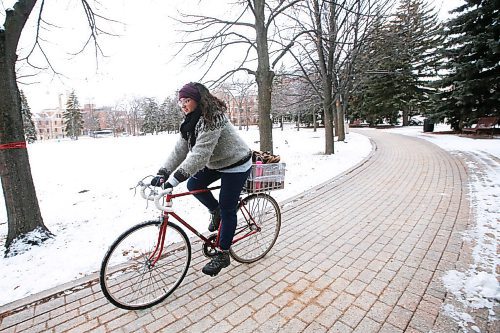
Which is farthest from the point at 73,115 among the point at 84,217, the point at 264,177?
the point at 264,177

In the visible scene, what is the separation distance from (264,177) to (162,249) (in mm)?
1326

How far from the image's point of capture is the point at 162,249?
2.75m

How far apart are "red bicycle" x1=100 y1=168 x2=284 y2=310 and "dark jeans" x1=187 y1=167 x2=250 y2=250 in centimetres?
12

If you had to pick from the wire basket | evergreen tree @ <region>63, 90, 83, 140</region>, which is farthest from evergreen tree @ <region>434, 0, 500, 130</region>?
evergreen tree @ <region>63, 90, 83, 140</region>

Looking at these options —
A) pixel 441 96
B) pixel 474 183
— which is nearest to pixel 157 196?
pixel 474 183

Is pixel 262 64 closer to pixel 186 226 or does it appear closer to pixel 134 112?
pixel 186 226

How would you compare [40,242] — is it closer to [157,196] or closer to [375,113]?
[157,196]

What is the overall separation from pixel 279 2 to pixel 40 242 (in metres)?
8.56

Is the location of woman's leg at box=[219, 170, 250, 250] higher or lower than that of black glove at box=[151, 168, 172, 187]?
lower

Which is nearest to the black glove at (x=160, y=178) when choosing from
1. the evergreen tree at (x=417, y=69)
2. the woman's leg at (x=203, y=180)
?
the woman's leg at (x=203, y=180)

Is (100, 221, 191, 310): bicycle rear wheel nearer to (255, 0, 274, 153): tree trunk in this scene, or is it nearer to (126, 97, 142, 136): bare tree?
(255, 0, 274, 153): tree trunk

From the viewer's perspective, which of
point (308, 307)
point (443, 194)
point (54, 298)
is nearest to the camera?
point (308, 307)

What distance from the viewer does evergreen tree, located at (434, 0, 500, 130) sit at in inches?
609

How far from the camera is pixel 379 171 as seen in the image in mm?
8688
